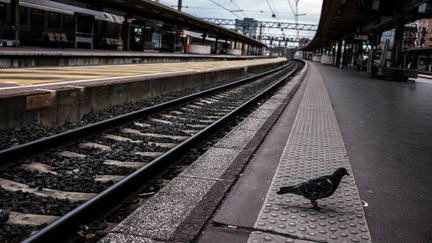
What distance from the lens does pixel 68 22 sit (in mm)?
27172

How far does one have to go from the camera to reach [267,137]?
7047 mm

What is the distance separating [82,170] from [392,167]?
3.61 metres

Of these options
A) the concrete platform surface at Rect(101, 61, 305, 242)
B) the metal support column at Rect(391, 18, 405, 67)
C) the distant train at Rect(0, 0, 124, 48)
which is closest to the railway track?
the concrete platform surface at Rect(101, 61, 305, 242)

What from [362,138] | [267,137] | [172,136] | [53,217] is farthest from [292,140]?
[53,217]

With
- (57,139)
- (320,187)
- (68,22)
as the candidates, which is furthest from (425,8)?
(320,187)

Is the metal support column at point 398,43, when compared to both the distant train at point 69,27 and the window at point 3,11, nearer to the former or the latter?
the distant train at point 69,27

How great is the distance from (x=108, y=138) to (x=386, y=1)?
22847mm

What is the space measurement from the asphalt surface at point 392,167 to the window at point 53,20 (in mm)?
19344

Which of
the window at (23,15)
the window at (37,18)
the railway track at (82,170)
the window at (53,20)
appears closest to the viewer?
the railway track at (82,170)

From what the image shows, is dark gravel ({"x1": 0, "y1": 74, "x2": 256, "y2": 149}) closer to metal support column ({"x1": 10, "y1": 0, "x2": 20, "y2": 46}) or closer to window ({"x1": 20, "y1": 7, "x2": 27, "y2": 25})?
metal support column ({"x1": 10, "y1": 0, "x2": 20, "y2": 46})

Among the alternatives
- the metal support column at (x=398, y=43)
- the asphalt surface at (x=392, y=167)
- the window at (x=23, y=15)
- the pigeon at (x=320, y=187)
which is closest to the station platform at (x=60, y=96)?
the pigeon at (x=320, y=187)

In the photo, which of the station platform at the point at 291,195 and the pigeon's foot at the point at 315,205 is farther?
the pigeon's foot at the point at 315,205

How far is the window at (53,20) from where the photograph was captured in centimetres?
2530

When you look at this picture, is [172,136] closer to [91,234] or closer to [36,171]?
[36,171]
